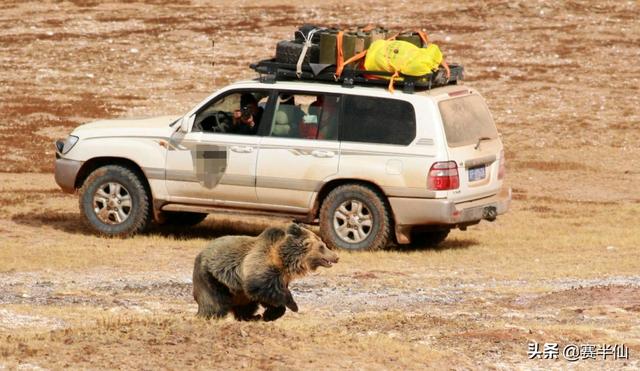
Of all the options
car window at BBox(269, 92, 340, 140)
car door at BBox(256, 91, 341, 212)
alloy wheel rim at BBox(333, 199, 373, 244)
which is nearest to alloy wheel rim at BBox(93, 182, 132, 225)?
car door at BBox(256, 91, 341, 212)

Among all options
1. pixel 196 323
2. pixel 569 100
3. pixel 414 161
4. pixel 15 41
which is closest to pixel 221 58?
pixel 15 41

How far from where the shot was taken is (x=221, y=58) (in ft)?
120

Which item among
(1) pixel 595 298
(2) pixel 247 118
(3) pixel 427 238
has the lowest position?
(3) pixel 427 238

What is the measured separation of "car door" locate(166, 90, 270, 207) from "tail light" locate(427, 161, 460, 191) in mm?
2084

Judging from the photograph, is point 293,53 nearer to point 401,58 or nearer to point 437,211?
point 401,58

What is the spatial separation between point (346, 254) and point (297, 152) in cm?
131

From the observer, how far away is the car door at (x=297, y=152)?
52.9 feet

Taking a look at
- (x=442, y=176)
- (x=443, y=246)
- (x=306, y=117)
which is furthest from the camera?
(x=443, y=246)

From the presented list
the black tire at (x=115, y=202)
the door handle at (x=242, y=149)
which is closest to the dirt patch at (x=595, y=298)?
the door handle at (x=242, y=149)

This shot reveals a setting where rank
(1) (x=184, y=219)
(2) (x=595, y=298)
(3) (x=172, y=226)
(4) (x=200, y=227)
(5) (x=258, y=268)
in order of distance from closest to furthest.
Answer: (5) (x=258, y=268) → (2) (x=595, y=298) → (1) (x=184, y=219) → (3) (x=172, y=226) → (4) (x=200, y=227)

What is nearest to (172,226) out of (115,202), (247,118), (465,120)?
(115,202)

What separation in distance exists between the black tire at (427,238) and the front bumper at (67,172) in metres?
4.17

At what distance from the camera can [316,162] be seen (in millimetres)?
16109

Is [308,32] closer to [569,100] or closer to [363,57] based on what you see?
[363,57]
